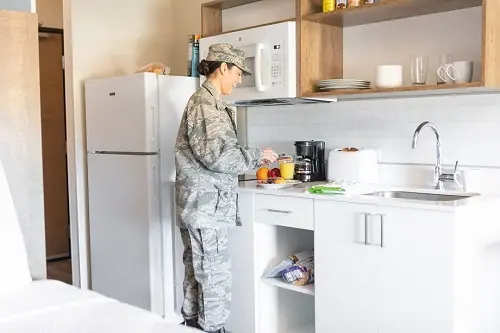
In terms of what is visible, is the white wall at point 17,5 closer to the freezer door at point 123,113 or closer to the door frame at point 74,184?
the freezer door at point 123,113

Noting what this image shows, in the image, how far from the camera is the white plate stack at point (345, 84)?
2898 mm

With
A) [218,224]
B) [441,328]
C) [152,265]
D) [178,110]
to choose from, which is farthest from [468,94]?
[152,265]

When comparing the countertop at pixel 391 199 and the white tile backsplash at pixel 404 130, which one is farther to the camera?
the white tile backsplash at pixel 404 130

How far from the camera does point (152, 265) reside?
135 inches

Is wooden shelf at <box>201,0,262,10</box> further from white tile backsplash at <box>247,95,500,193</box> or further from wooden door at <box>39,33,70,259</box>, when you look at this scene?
wooden door at <box>39,33,70,259</box>

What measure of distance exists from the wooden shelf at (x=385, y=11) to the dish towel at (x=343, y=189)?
846 millimetres

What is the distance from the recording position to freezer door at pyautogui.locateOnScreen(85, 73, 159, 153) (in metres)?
3.39

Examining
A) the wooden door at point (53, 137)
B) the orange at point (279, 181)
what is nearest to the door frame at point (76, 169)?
the wooden door at point (53, 137)

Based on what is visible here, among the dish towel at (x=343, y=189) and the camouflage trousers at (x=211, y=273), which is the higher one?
the dish towel at (x=343, y=189)

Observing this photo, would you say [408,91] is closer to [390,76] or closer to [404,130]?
[390,76]

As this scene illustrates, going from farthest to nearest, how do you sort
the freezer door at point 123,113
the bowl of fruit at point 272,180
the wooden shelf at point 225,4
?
the wooden shelf at point 225,4
the freezer door at point 123,113
the bowl of fruit at point 272,180

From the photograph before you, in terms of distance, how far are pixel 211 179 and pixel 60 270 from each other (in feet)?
9.27

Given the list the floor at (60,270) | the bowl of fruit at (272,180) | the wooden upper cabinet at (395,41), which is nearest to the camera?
the wooden upper cabinet at (395,41)

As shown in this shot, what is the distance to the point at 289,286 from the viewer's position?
298 cm
